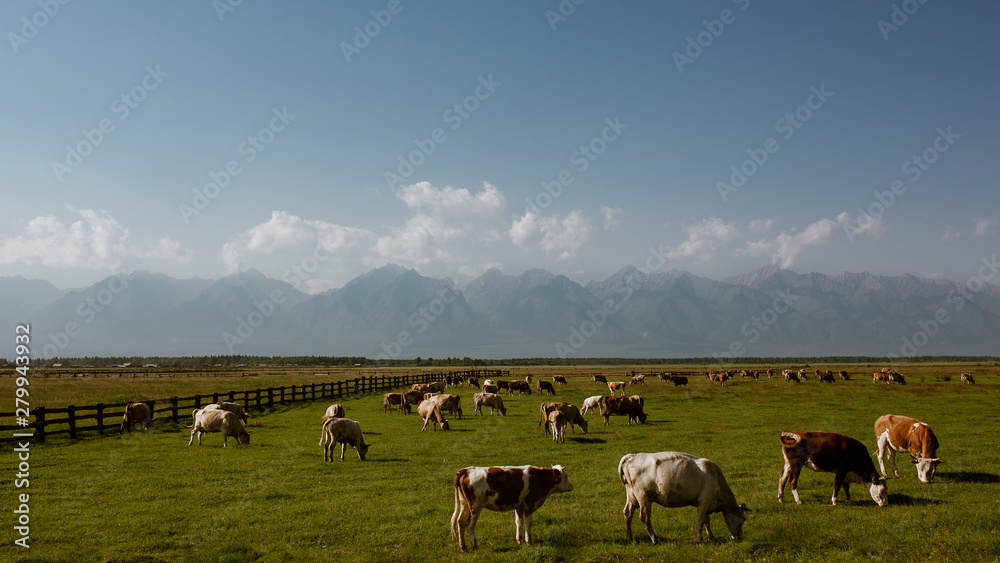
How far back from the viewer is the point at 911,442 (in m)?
13.7

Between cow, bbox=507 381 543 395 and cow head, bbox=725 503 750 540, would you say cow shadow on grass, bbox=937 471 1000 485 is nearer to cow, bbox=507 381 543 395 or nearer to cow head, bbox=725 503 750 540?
cow head, bbox=725 503 750 540

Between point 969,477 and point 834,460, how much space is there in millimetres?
5913

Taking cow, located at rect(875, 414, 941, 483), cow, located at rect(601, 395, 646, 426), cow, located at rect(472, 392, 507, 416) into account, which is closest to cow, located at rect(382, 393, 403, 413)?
cow, located at rect(472, 392, 507, 416)

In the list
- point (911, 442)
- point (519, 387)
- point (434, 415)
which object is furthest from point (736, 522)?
point (519, 387)

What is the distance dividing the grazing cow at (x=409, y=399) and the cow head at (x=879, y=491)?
26.4 metres

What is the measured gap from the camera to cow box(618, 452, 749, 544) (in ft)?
29.3

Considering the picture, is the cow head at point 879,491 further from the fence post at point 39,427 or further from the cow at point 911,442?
the fence post at point 39,427

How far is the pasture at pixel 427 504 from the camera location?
8.80m

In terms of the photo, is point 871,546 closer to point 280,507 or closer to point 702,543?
point 702,543

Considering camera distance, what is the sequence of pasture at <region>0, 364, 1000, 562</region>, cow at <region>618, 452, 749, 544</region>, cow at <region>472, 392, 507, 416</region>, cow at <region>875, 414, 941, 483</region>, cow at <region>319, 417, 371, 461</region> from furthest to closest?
cow at <region>472, 392, 507, 416</region> < cow at <region>319, 417, 371, 461</region> < cow at <region>875, 414, 941, 483</region> < cow at <region>618, 452, 749, 544</region> < pasture at <region>0, 364, 1000, 562</region>

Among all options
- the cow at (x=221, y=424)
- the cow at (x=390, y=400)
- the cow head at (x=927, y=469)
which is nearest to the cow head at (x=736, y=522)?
the cow head at (x=927, y=469)

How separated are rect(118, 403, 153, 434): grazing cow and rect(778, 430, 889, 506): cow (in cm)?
2610

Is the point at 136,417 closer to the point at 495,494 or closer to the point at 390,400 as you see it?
the point at 390,400

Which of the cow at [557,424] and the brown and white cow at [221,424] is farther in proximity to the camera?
the cow at [557,424]
